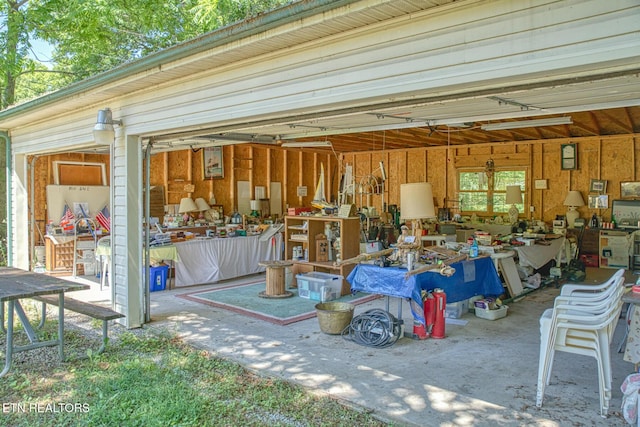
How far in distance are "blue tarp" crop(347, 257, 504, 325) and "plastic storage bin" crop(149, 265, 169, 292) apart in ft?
12.8

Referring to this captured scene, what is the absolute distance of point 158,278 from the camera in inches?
325

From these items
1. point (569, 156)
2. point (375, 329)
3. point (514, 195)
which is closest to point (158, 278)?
point (375, 329)

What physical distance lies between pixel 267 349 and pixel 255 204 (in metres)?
8.76

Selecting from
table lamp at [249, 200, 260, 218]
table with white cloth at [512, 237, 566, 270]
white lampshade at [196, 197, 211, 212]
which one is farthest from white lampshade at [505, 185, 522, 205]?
white lampshade at [196, 197, 211, 212]

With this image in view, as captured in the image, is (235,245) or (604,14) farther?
(235,245)

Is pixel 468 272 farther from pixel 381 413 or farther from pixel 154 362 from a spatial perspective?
pixel 154 362

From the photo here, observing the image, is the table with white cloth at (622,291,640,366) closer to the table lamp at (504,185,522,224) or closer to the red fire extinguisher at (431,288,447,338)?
the red fire extinguisher at (431,288,447,338)

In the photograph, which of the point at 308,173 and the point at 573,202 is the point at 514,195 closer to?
the point at 573,202

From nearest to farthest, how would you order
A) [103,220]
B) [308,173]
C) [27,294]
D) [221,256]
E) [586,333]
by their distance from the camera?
1. [586,333]
2. [27,294]
3. [221,256]
4. [103,220]
5. [308,173]

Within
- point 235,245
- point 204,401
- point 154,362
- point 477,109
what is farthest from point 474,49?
point 235,245

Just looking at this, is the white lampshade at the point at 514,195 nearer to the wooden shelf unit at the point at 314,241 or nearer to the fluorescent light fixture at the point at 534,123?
the fluorescent light fixture at the point at 534,123

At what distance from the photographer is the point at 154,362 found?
479 cm

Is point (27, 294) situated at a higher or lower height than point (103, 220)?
lower

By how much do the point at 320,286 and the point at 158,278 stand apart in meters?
2.90
